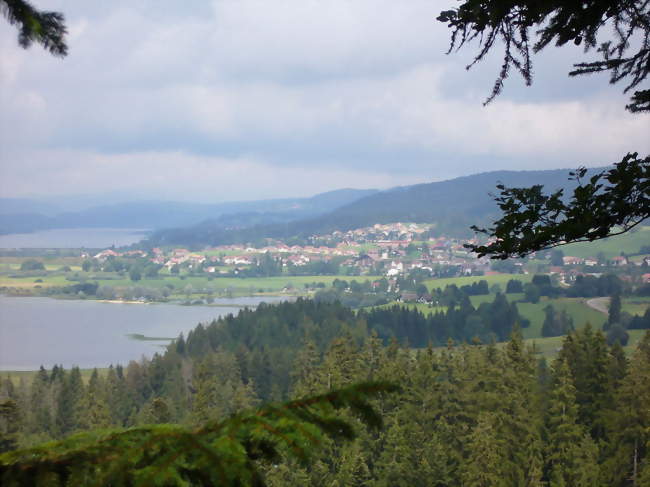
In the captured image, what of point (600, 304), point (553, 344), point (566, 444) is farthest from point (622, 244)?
point (566, 444)

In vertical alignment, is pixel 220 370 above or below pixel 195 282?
below

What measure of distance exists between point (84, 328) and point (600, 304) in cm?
6241

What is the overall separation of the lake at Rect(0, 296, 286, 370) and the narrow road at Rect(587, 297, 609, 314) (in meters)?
46.7

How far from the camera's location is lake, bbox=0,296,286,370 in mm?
66188

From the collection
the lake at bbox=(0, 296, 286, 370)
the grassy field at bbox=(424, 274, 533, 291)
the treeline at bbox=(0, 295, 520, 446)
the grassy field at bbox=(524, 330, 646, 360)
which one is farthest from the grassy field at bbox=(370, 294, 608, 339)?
the lake at bbox=(0, 296, 286, 370)

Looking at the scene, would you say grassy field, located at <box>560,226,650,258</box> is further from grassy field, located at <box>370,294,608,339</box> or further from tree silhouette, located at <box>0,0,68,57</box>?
tree silhouette, located at <box>0,0,68,57</box>

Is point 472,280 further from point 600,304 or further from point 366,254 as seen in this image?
point 366,254

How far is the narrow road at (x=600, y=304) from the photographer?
7491 cm

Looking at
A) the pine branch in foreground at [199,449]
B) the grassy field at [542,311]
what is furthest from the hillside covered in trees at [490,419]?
the grassy field at [542,311]

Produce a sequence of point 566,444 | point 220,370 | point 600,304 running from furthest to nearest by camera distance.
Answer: point 600,304
point 220,370
point 566,444

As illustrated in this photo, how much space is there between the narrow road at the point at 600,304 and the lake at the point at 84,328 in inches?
1837

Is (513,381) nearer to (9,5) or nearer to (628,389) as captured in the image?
(628,389)

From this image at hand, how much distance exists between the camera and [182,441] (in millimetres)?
2221

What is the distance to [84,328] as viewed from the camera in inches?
3322
